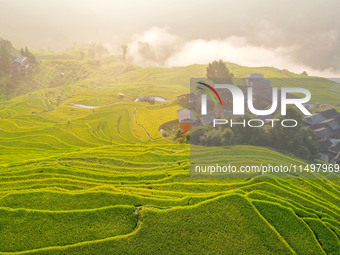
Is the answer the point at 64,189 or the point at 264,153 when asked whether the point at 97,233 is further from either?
the point at 264,153

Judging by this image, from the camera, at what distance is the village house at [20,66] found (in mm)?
52219

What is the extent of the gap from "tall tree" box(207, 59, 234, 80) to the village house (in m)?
47.5

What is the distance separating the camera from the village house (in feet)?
171

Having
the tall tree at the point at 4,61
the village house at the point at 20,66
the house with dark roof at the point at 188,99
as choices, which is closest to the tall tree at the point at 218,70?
the house with dark roof at the point at 188,99

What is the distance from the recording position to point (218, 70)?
163 ft

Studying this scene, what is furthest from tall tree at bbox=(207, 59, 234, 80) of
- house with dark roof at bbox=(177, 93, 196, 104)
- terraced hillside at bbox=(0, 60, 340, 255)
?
terraced hillside at bbox=(0, 60, 340, 255)

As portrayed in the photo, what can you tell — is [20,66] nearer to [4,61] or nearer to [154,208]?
[4,61]

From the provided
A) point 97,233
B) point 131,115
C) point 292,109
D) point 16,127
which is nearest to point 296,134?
point 292,109

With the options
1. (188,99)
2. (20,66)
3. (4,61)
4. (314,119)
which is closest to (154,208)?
(314,119)

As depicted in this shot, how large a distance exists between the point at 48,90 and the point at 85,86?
11065 mm

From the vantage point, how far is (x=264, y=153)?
65.2 feet

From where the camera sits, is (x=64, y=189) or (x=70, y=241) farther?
(x=64, y=189)

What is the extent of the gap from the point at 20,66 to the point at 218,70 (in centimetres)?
4951

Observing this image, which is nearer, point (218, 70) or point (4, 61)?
point (218, 70)
